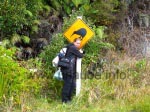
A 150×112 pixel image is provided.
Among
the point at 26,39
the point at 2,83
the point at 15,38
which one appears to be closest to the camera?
the point at 2,83

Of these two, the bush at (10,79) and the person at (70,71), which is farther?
the person at (70,71)

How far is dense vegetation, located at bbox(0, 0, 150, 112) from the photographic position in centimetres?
Answer: 941

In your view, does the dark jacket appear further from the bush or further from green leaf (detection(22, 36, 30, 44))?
green leaf (detection(22, 36, 30, 44))

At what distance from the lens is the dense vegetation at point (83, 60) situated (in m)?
9.41

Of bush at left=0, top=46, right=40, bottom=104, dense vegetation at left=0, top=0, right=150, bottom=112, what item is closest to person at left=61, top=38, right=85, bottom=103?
dense vegetation at left=0, top=0, right=150, bottom=112

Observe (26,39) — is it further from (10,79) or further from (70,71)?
(10,79)

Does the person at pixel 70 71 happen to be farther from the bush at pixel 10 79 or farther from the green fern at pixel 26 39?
the green fern at pixel 26 39

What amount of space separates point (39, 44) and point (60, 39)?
97.0 inches

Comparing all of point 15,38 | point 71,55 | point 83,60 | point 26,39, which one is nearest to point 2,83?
point 71,55

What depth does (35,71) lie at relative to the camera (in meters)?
10.9

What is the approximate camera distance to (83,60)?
1147cm

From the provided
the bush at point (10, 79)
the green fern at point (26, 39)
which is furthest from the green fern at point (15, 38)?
the bush at point (10, 79)

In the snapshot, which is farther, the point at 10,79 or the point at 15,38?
the point at 15,38

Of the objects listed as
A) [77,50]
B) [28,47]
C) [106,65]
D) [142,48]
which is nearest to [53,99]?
[77,50]
